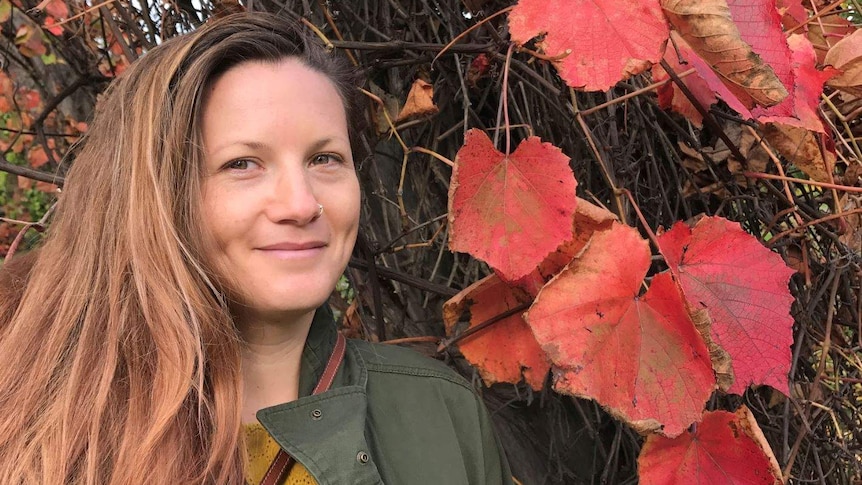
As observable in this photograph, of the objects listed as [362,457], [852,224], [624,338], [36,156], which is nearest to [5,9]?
[362,457]

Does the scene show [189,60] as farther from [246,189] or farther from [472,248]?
[472,248]

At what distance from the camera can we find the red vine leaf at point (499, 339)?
1.14m

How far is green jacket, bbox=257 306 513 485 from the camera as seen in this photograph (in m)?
1.02

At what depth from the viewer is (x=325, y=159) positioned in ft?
3.51

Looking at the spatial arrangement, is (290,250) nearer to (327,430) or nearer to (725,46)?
(327,430)

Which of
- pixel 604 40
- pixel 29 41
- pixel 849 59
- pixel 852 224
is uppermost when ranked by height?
pixel 29 41

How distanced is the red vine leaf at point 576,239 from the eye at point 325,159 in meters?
0.33

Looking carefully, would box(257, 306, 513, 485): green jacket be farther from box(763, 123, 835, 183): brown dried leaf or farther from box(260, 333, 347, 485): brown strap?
box(763, 123, 835, 183): brown dried leaf

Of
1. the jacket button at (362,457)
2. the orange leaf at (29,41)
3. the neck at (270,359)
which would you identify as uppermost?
the orange leaf at (29,41)

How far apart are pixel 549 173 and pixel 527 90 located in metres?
0.56

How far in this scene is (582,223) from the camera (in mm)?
1033

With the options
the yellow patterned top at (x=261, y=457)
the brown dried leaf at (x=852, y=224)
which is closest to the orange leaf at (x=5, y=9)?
the yellow patterned top at (x=261, y=457)

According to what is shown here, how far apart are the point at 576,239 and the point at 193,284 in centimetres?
56

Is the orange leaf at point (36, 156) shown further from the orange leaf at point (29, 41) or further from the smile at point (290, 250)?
the smile at point (290, 250)
